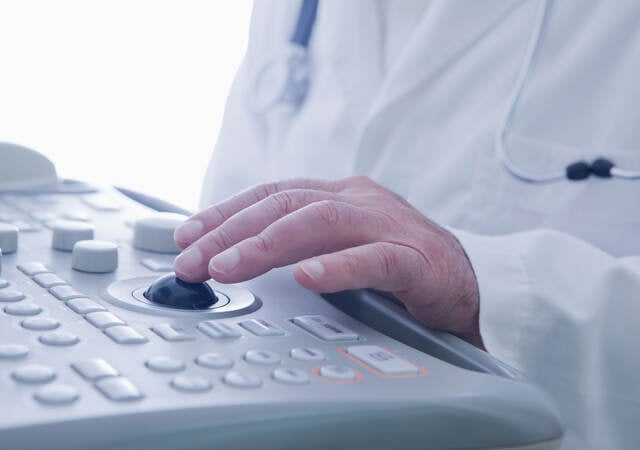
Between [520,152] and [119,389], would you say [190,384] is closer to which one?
[119,389]

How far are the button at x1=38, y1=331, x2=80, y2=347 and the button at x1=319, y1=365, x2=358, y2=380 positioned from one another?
117 millimetres

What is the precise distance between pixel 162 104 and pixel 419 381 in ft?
4.29

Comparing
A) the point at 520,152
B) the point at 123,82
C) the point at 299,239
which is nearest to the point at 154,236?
the point at 299,239

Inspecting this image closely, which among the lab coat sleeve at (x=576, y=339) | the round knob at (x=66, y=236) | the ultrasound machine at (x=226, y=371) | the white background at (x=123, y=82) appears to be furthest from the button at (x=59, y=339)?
the white background at (x=123, y=82)

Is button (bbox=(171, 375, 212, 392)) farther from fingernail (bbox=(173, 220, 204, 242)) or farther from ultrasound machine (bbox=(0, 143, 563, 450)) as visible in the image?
fingernail (bbox=(173, 220, 204, 242))

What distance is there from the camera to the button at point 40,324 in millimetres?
409

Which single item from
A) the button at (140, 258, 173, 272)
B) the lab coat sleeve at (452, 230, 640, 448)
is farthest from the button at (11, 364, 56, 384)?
the lab coat sleeve at (452, 230, 640, 448)

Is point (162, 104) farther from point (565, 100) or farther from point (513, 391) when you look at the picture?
point (513, 391)

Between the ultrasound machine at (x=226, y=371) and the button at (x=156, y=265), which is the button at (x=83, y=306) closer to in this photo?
the ultrasound machine at (x=226, y=371)

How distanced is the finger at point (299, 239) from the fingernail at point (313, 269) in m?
0.04

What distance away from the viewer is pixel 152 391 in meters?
0.34

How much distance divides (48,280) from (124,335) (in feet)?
0.40

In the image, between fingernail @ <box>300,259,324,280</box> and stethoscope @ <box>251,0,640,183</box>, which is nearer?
fingernail @ <box>300,259,324,280</box>

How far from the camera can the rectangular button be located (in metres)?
0.39
